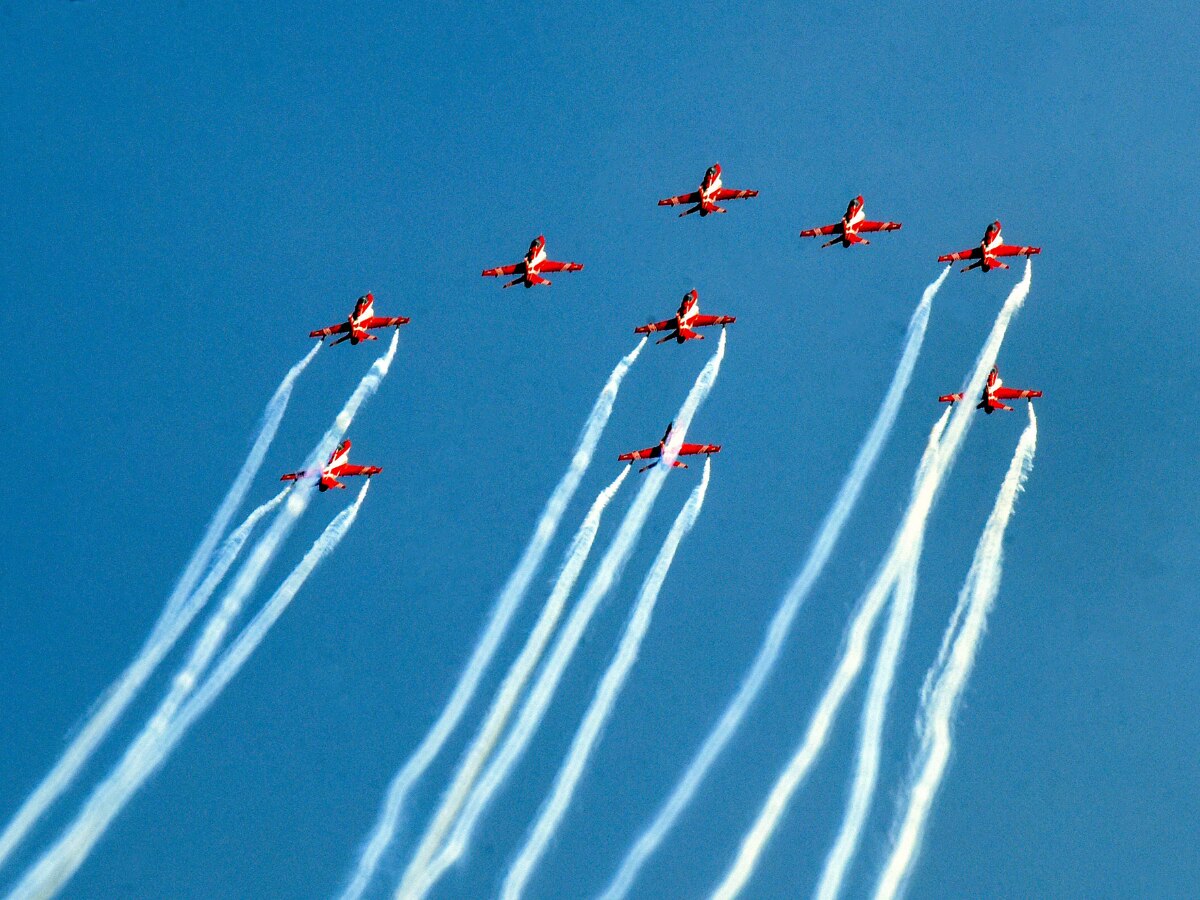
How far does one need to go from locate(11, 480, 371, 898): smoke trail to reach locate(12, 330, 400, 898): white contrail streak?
0.15ft

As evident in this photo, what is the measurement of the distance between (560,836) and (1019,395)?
39675 mm

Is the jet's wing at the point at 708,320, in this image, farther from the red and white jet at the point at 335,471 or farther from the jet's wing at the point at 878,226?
the red and white jet at the point at 335,471

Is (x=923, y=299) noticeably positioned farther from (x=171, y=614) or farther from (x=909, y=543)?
(x=171, y=614)

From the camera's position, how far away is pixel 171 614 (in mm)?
114438

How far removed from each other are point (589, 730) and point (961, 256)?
4013 centimetres

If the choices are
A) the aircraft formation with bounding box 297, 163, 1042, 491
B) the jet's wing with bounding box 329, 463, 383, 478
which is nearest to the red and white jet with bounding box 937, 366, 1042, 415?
the aircraft formation with bounding box 297, 163, 1042, 491

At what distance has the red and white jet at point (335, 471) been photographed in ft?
410

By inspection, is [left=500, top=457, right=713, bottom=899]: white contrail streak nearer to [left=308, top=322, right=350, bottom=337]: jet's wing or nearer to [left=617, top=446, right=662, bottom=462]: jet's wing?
[left=617, top=446, right=662, bottom=462]: jet's wing

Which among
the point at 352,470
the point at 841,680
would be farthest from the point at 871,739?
the point at 352,470

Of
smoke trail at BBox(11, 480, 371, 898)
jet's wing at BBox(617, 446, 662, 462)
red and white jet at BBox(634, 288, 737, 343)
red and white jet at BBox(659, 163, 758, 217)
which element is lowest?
smoke trail at BBox(11, 480, 371, 898)

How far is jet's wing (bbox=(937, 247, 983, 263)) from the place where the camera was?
13444 centimetres

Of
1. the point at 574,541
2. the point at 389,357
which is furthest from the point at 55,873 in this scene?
the point at 389,357

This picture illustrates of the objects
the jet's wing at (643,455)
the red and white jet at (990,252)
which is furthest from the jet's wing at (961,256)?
the jet's wing at (643,455)

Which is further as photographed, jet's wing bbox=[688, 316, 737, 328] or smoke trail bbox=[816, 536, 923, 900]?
jet's wing bbox=[688, 316, 737, 328]
